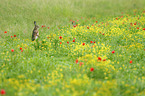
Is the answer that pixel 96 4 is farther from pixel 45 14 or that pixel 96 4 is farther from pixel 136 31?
pixel 136 31

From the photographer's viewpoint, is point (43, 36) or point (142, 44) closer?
point (142, 44)

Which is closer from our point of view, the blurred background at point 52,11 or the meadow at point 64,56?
the meadow at point 64,56

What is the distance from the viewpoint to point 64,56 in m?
6.11

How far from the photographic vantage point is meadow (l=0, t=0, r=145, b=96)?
356 centimetres

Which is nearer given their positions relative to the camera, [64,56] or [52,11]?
[64,56]

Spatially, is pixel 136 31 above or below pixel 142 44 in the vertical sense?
above

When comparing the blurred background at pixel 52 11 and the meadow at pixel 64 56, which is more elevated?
the blurred background at pixel 52 11

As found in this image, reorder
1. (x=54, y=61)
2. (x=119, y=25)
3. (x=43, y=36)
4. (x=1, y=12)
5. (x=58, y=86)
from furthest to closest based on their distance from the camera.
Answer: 1. (x=1, y=12)
2. (x=119, y=25)
3. (x=43, y=36)
4. (x=54, y=61)
5. (x=58, y=86)

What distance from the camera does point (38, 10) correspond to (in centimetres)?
1155

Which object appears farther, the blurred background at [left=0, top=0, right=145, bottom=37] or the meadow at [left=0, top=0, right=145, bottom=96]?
the blurred background at [left=0, top=0, right=145, bottom=37]

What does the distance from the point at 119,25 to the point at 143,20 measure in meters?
1.89

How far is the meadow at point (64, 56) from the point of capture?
3.56m

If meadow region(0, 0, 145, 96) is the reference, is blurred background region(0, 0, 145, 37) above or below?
above

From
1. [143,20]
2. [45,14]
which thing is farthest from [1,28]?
[143,20]
